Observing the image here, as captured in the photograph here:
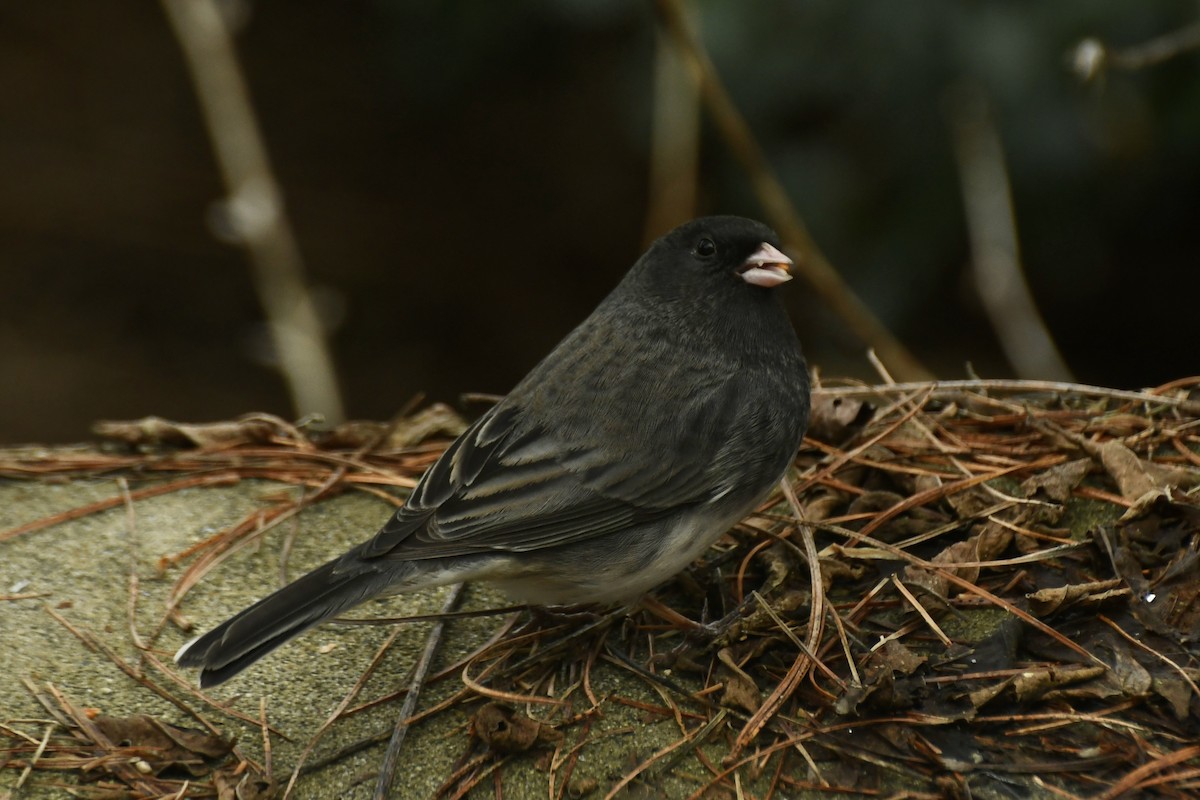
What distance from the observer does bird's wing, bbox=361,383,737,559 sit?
261cm

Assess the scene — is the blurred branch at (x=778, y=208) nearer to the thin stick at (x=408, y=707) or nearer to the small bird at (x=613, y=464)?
the small bird at (x=613, y=464)

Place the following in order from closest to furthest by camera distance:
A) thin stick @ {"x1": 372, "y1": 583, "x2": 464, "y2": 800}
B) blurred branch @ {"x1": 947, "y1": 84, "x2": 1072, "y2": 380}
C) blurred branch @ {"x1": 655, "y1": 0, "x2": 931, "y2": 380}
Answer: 1. thin stick @ {"x1": 372, "y1": 583, "x2": 464, "y2": 800}
2. blurred branch @ {"x1": 655, "y1": 0, "x2": 931, "y2": 380}
3. blurred branch @ {"x1": 947, "y1": 84, "x2": 1072, "y2": 380}

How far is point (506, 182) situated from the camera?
25.0ft

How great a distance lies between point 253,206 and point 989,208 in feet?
8.68

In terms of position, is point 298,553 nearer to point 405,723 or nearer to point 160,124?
point 405,723

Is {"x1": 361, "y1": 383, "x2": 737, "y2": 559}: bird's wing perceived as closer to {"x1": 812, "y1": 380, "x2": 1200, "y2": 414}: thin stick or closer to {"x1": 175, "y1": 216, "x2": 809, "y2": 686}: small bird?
{"x1": 175, "y1": 216, "x2": 809, "y2": 686}: small bird

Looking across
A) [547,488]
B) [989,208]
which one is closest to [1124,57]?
[989,208]

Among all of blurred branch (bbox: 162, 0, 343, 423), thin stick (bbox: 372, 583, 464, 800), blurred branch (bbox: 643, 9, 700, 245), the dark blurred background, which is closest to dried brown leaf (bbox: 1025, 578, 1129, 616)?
thin stick (bbox: 372, 583, 464, 800)

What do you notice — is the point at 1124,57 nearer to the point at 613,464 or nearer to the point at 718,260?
the point at 718,260

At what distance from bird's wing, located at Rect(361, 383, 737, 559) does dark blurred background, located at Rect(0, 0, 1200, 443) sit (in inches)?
77.0

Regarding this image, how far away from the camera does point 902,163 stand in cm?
441

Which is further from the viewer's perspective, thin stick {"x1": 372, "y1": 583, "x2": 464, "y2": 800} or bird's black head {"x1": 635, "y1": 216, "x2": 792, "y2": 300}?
bird's black head {"x1": 635, "y1": 216, "x2": 792, "y2": 300}

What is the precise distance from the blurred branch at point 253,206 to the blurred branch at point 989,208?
2.47m

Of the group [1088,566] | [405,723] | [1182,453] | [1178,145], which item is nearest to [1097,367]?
[1178,145]
